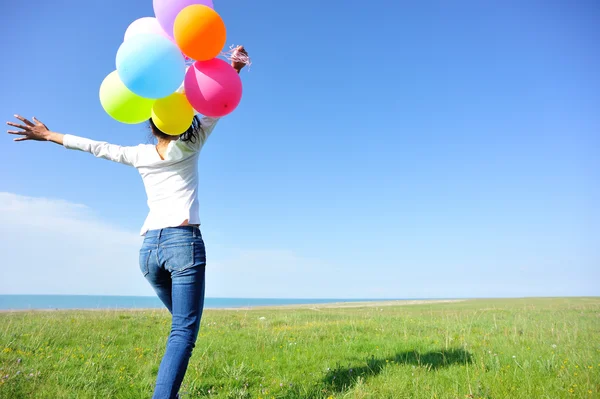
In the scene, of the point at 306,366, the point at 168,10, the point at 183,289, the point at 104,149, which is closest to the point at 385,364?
the point at 306,366

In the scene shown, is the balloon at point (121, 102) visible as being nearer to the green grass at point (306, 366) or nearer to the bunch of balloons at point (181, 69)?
the bunch of balloons at point (181, 69)

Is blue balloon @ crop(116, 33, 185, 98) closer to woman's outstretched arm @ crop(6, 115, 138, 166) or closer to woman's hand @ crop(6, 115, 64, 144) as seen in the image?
woman's outstretched arm @ crop(6, 115, 138, 166)

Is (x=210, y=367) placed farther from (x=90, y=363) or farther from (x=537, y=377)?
(x=537, y=377)

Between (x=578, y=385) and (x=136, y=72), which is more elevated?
(x=136, y=72)

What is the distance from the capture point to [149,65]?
2.80 metres

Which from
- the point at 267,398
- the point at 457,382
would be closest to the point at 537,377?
the point at 457,382

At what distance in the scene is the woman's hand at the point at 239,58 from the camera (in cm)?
312

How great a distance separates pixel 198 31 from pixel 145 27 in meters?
0.76

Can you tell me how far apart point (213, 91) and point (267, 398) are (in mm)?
2861

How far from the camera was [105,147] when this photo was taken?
3.16m

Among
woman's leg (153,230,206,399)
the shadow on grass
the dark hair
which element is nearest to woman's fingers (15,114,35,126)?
the dark hair

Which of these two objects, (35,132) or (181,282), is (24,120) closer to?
(35,132)

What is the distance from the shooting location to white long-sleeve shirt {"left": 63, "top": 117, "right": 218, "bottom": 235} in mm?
2848

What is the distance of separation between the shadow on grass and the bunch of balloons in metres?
2.98
